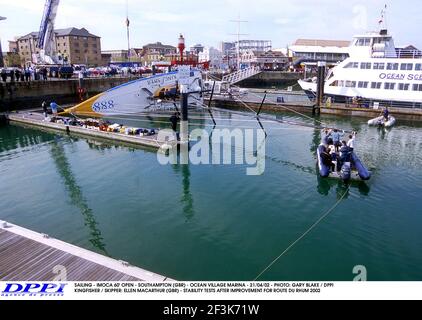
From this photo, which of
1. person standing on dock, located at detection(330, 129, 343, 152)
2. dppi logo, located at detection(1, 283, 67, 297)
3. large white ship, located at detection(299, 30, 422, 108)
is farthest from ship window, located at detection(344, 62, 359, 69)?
dppi logo, located at detection(1, 283, 67, 297)

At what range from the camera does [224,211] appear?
15.2 metres

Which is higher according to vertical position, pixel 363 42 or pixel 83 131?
pixel 363 42

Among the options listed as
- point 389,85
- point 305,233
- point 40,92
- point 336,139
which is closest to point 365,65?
point 389,85

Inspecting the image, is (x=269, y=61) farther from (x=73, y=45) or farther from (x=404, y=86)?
(x=404, y=86)

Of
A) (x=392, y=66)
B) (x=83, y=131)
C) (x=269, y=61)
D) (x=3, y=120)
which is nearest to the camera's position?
(x=83, y=131)

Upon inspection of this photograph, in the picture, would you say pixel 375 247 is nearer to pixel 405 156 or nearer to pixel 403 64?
pixel 405 156

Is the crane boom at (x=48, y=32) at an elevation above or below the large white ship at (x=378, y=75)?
above

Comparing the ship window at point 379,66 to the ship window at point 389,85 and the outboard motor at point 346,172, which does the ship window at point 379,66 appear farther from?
the outboard motor at point 346,172

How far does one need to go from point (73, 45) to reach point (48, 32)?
6066cm

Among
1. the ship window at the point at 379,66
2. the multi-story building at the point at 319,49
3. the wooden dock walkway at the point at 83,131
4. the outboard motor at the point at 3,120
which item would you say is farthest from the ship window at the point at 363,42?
the multi-story building at the point at 319,49

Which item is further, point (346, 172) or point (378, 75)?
point (378, 75)

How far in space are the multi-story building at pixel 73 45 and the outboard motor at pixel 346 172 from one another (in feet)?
372

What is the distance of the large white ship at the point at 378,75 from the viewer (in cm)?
3722

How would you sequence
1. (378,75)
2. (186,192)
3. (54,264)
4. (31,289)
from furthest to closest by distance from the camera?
(378,75)
(186,192)
(54,264)
(31,289)
